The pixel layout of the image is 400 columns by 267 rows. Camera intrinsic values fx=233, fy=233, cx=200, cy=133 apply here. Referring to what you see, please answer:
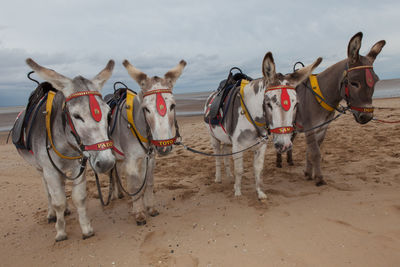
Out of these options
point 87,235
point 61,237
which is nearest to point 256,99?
point 87,235

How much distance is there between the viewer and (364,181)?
15.5ft

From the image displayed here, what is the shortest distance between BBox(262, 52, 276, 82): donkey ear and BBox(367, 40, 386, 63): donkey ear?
7.01 ft

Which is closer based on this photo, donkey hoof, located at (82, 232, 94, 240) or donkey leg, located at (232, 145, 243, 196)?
donkey hoof, located at (82, 232, 94, 240)

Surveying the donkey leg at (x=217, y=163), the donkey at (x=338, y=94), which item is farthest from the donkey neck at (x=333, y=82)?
the donkey leg at (x=217, y=163)

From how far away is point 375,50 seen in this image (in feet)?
13.6

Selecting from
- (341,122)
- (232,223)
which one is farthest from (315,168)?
(341,122)

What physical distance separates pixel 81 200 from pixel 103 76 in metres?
1.82

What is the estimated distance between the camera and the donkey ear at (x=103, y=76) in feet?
9.58

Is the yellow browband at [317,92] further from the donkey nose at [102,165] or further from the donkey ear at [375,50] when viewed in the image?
the donkey nose at [102,165]

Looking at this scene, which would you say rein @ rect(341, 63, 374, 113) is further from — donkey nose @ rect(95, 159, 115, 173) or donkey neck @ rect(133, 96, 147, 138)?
donkey nose @ rect(95, 159, 115, 173)

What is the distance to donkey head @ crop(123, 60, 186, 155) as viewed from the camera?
2.90 m

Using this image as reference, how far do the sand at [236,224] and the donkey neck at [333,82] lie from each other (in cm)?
173

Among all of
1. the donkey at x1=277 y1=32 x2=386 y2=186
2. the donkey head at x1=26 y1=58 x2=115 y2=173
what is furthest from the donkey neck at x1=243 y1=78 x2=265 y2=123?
the donkey head at x1=26 y1=58 x2=115 y2=173

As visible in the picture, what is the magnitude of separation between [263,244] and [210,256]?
0.71 meters
